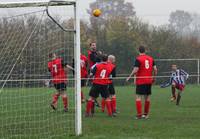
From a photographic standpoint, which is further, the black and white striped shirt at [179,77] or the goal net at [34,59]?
the black and white striped shirt at [179,77]

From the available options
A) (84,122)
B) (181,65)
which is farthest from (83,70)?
(181,65)

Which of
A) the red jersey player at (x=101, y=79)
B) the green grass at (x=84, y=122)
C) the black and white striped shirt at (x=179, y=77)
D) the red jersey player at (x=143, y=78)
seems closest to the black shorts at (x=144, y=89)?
the red jersey player at (x=143, y=78)

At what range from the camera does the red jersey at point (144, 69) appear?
14352 mm

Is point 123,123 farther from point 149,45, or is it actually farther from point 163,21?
point 163,21

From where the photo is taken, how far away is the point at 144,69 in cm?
1451

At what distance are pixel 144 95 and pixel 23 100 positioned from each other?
3.43m

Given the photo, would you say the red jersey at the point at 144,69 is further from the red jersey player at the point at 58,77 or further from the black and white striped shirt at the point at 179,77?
the black and white striped shirt at the point at 179,77

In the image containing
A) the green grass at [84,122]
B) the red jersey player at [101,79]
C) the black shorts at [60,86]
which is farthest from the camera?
the black shorts at [60,86]

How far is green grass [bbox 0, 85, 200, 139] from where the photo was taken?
11.3m

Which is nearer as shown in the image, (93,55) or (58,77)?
(58,77)

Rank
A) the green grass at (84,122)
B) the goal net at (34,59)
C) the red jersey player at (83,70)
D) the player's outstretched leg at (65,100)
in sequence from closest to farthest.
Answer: the green grass at (84,122), the goal net at (34,59), the player's outstretched leg at (65,100), the red jersey player at (83,70)

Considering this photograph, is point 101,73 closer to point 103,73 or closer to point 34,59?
point 103,73

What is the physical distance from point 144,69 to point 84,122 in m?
2.20

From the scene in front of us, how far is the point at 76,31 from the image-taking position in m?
11.4
